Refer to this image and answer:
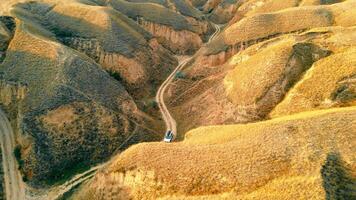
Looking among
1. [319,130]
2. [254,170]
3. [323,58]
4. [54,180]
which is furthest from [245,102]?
[54,180]

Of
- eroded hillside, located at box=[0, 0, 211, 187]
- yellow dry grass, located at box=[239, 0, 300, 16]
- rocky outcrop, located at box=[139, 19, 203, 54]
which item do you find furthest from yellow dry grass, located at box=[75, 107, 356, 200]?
yellow dry grass, located at box=[239, 0, 300, 16]

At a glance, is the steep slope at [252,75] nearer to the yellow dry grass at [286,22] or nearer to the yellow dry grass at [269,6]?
the yellow dry grass at [286,22]

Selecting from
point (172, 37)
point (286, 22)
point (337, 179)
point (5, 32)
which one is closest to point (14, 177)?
point (5, 32)

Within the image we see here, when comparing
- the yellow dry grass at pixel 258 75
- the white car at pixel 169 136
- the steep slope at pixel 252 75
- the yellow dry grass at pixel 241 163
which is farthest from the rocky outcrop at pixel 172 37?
the yellow dry grass at pixel 241 163

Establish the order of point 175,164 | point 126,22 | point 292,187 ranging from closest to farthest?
point 292,187
point 175,164
point 126,22

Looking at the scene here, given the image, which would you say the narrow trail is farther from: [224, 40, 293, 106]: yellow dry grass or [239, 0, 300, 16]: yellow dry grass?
[239, 0, 300, 16]: yellow dry grass

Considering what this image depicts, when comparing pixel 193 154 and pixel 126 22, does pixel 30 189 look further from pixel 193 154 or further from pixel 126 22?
pixel 126 22
